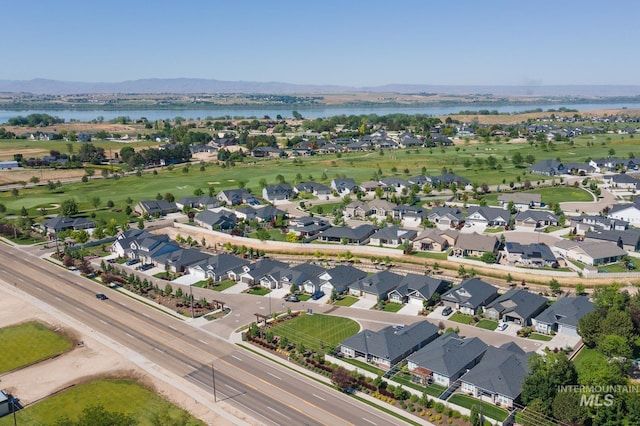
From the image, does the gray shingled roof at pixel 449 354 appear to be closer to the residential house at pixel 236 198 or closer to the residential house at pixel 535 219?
the residential house at pixel 535 219

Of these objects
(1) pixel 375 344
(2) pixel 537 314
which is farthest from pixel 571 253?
(1) pixel 375 344

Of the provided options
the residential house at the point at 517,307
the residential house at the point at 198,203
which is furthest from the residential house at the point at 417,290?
the residential house at the point at 198,203

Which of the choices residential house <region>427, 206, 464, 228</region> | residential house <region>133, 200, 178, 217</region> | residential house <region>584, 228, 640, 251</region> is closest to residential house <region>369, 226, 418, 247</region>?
residential house <region>427, 206, 464, 228</region>

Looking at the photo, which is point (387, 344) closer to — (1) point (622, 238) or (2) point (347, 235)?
(2) point (347, 235)

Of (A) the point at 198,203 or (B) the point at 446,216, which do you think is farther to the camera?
(A) the point at 198,203

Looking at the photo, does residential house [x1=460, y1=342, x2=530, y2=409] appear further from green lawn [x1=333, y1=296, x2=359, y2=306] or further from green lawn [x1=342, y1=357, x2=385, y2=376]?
green lawn [x1=333, y1=296, x2=359, y2=306]

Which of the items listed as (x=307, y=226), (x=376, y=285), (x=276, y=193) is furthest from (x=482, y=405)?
(x=276, y=193)
